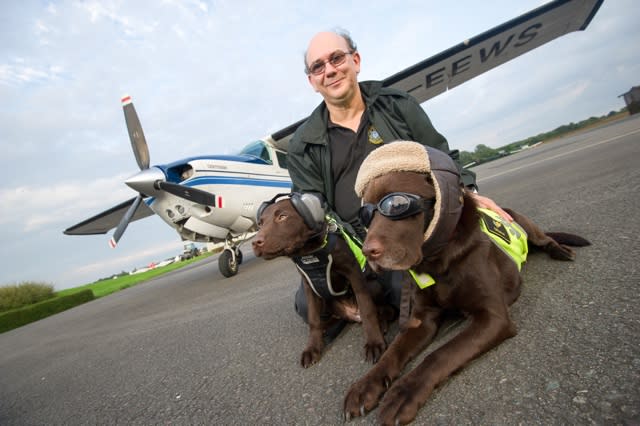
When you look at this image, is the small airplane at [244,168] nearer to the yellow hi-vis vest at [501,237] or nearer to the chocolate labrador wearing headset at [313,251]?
the chocolate labrador wearing headset at [313,251]

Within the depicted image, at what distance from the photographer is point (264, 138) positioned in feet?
31.6

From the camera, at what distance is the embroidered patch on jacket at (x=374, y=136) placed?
2522 millimetres

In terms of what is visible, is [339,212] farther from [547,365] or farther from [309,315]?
[547,365]

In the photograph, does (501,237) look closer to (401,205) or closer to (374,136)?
(401,205)

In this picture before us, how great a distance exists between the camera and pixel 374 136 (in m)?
2.54

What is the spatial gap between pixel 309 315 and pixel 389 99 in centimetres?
172

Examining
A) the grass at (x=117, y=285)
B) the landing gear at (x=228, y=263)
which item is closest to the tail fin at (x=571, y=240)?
the landing gear at (x=228, y=263)

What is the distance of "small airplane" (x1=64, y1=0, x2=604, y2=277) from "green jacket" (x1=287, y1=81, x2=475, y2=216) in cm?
475

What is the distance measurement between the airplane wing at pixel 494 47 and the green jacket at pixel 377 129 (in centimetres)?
709

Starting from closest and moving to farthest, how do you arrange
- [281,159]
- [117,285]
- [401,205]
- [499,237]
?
[401,205] < [499,237] < [281,159] < [117,285]

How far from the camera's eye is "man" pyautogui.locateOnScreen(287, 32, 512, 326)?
8.17ft

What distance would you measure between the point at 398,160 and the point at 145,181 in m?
6.65

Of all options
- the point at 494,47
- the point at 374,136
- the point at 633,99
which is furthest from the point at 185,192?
the point at 633,99

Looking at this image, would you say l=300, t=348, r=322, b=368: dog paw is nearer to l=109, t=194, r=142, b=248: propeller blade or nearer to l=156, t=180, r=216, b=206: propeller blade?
l=156, t=180, r=216, b=206: propeller blade
